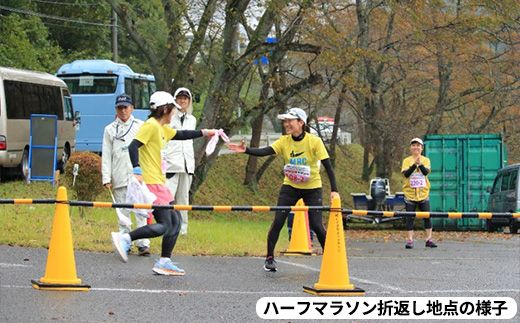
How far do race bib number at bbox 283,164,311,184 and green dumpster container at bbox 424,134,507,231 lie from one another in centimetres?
1802

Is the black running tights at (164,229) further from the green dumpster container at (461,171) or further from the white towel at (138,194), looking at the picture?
the green dumpster container at (461,171)

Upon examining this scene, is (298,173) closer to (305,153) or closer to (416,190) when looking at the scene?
(305,153)

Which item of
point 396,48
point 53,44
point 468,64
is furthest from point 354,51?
point 53,44

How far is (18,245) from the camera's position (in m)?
12.1

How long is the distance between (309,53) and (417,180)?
646 inches

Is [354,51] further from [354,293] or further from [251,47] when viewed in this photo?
[354,293]

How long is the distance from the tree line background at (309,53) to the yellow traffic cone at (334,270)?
1320 centimetres

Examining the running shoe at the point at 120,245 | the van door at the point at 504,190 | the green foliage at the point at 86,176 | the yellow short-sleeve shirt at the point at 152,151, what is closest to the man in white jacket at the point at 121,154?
the yellow short-sleeve shirt at the point at 152,151

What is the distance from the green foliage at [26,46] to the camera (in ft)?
120

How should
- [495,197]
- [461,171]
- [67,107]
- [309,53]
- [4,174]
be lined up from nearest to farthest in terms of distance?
[4,174], [495,197], [461,171], [67,107], [309,53]

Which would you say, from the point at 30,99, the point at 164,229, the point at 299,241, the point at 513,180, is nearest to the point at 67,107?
the point at 30,99

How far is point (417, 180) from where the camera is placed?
15.3m

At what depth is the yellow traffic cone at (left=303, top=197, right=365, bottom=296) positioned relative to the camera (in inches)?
345

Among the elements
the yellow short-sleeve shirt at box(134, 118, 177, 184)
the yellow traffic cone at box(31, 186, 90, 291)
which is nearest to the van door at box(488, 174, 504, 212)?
the yellow short-sleeve shirt at box(134, 118, 177, 184)
